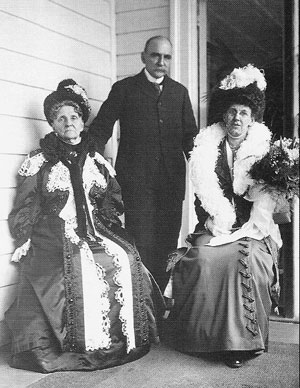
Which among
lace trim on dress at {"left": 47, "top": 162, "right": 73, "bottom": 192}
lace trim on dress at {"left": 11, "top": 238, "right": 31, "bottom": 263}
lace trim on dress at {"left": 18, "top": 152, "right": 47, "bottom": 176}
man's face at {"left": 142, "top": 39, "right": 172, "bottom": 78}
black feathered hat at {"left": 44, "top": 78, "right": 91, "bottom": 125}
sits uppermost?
man's face at {"left": 142, "top": 39, "right": 172, "bottom": 78}

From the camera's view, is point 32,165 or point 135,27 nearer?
point 32,165

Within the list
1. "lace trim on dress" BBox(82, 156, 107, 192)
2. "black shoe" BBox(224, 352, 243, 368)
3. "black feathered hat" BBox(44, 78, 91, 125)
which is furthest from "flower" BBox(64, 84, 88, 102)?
"black shoe" BBox(224, 352, 243, 368)

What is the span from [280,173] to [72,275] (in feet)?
3.71

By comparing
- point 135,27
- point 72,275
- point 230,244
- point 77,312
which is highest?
point 135,27

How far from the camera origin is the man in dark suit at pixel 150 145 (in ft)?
10.9

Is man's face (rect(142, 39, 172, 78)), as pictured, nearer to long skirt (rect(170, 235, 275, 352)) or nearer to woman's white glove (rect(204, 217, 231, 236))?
woman's white glove (rect(204, 217, 231, 236))

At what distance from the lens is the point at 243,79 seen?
292 cm

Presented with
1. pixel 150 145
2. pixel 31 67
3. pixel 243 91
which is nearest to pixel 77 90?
pixel 31 67

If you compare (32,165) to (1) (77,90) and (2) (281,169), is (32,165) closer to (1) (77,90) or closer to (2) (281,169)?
(1) (77,90)

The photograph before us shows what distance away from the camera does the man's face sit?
3.21m

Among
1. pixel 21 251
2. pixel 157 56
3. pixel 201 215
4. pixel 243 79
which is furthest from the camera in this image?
pixel 157 56

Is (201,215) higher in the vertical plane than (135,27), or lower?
lower

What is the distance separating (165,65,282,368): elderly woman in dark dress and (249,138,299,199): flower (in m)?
0.10

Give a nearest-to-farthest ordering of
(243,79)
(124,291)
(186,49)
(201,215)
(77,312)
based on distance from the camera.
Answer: (77,312) < (124,291) < (243,79) < (201,215) < (186,49)
